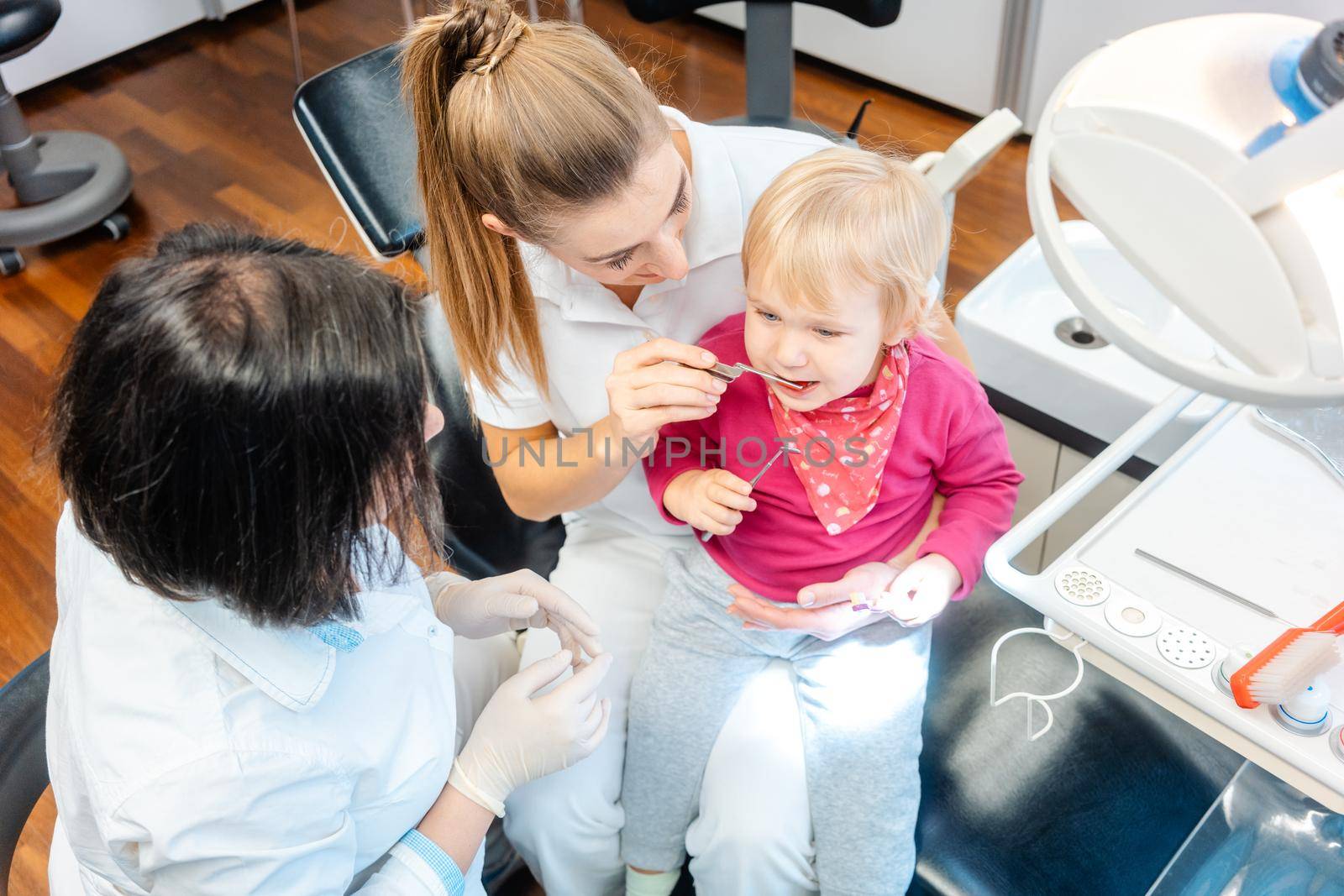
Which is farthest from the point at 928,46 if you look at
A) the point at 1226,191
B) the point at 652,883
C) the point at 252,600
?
the point at 252,600

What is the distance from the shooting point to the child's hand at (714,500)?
1309mm

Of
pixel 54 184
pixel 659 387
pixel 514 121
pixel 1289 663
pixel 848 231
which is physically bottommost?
pixel 54 184

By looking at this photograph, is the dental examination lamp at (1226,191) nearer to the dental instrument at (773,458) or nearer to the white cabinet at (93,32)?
the dental instrument at (773,458)

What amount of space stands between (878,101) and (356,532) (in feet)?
9.16

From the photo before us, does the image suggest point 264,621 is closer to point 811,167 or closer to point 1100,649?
point 811,167

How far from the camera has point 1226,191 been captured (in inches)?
28.8

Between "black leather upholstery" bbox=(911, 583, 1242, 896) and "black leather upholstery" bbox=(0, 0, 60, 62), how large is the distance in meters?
2.65

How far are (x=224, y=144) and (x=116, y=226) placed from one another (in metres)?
0.50

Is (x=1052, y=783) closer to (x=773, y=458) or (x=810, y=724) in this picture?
(x=810, y=724)

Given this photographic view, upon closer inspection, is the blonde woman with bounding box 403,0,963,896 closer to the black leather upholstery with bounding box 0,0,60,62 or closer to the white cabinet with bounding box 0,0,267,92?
the black leather upholstery with bounding box 0,0,60,62

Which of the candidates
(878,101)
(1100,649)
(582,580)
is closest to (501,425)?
(582,580)

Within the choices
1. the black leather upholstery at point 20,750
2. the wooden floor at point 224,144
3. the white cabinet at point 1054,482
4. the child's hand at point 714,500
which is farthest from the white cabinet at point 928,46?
the black leather upholstery at point 20,750

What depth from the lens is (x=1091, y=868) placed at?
130 centimetres

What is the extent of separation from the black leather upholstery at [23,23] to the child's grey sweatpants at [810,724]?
7.61 feet
